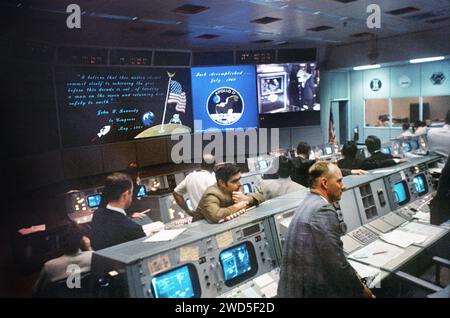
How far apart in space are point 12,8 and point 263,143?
638 cm

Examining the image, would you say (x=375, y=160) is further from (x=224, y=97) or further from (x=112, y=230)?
(x=224, y=97)

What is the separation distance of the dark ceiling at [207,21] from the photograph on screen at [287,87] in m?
0.68

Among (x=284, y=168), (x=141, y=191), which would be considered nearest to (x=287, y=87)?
(x=141, y=191)

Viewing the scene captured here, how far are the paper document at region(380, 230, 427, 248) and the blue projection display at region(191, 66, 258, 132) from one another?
20.2ft

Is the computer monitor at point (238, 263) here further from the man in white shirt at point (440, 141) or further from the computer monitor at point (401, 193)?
the man in white shirt at point (440, 141)

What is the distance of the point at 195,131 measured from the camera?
890 centimetres

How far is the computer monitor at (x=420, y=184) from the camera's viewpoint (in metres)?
3.88

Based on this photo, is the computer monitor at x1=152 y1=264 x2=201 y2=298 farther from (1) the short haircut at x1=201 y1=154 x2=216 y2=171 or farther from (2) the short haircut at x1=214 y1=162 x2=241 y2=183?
(1) the short haircut at x1=201 y1=154 x2=216 y2=171

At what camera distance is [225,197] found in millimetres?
2551

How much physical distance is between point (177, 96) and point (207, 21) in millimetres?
2515

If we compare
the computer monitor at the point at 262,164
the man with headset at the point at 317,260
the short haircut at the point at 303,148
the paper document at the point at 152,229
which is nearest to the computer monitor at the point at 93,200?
the paper document at the point at 152,229

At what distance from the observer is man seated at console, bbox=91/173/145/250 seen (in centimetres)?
248

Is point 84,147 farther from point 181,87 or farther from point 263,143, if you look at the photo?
point 263,143
